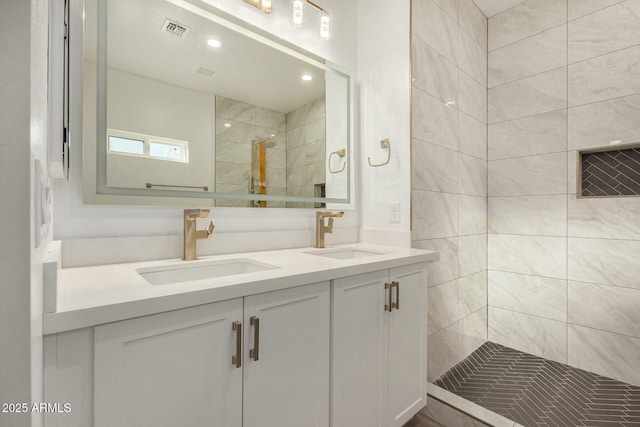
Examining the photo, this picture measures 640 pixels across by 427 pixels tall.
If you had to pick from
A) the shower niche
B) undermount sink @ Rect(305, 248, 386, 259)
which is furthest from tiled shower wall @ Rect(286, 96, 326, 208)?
the shower niche

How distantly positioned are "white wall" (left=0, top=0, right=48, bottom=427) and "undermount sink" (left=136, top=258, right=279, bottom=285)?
2.17ft

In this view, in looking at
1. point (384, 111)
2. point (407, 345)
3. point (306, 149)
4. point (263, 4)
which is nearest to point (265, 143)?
point (306, 149)

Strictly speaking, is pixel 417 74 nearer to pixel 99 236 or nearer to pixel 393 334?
pixel 393 334

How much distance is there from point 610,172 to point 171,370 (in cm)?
277

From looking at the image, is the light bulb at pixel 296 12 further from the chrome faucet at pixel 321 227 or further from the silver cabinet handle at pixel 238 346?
the silver cabinet handle at pixel 238 346

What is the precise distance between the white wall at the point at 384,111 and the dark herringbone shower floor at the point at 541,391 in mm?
1054

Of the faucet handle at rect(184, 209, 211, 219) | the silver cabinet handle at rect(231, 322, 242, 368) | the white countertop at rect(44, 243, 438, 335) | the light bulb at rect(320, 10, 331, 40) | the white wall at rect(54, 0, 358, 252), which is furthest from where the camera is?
the light bulb at rect(320, 10, 331, 40)

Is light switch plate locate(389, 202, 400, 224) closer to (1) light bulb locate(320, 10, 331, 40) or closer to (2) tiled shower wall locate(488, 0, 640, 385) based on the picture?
(1) light bulb locate(320, 10, 331, 40)

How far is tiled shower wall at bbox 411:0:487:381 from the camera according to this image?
188 cm

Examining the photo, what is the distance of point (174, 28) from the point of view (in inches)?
50.9

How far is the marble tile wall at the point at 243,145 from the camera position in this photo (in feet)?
4.73

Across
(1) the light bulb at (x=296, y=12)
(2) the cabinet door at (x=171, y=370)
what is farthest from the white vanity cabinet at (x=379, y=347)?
(1) the light bulb at (x=296, y=12)

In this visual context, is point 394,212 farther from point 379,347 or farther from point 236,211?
point 236,211

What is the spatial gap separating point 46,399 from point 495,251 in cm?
282
